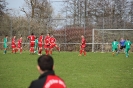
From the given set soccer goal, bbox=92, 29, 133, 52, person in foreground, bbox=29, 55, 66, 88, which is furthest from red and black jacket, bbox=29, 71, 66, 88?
soccer goal, bbox=92, 29, 133, 52

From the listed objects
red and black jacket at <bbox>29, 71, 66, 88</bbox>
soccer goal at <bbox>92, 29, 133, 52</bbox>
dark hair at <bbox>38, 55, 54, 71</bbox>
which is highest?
dark hair at <bbox>38, 55, 54, 71</bbox>

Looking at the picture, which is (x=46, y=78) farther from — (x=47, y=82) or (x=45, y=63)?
(x=45, y=63)

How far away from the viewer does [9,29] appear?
145ft

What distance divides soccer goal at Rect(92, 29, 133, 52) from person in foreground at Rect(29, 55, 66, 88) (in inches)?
1472

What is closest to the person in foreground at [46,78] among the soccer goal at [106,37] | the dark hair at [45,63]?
the dark hair at [45,63]

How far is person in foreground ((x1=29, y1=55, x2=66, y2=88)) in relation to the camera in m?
4.19

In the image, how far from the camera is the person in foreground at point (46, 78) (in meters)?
4.19

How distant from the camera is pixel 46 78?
4219 millimetres

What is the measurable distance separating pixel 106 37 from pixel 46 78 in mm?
39660

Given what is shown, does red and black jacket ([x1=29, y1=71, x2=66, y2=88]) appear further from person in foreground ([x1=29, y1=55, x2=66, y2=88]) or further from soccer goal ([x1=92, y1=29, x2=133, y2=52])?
soccer goal ([x1=92, y1=29, x2=133, y2=52])

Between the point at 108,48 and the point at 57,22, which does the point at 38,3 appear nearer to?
the point at 57,22

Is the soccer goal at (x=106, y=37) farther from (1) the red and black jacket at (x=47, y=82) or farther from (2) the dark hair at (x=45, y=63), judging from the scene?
(1) the red and black jacket at (x=47, y=82)

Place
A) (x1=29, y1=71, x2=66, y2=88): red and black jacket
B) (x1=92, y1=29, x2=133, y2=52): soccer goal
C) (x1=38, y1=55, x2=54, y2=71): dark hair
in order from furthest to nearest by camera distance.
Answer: (x1=92, y1=29, x2=133, y2=52): soccer goal
(x1=38, y1=55, x2=54, y2=71): dark hair
(x1=29, y1=71, x2=66, y2=88): red and black jacket

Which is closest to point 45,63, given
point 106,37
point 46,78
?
point 46,78
